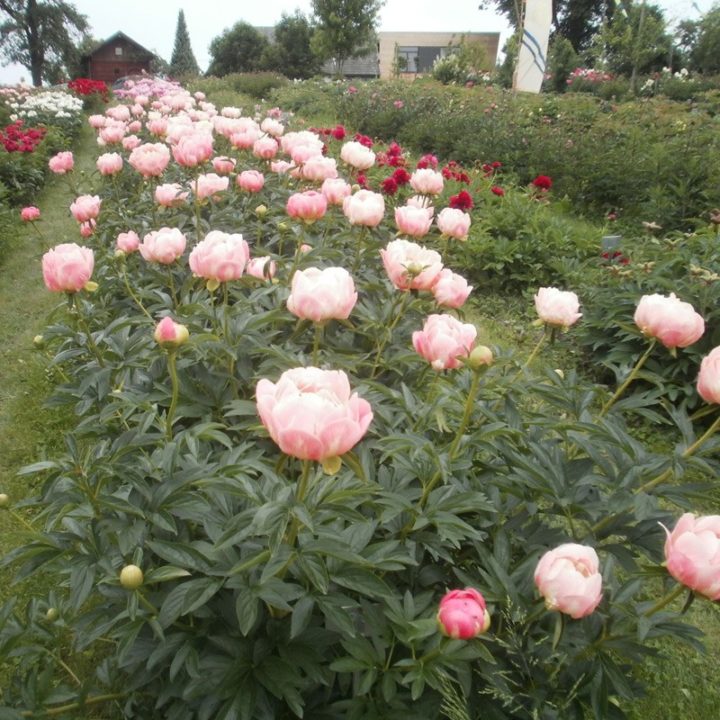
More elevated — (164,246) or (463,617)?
(164,246)

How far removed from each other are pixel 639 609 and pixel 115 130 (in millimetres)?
3377

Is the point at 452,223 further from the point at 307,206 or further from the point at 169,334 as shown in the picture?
the point at 169,334

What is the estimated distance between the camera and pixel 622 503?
1178 millimetres

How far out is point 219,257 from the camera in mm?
1383

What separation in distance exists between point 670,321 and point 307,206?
1.08 m

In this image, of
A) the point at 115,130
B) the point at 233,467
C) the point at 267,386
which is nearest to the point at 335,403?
the point at 267,386

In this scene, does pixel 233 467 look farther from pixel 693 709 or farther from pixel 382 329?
pixel 693 709

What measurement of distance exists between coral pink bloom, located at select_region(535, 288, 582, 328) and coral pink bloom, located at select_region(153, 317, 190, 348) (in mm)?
915

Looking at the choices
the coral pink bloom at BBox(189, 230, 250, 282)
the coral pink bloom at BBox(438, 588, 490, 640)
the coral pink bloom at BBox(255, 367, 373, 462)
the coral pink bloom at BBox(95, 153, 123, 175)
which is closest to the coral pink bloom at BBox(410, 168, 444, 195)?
the coral pink bloom at BBox(189, 230, 250, 282)

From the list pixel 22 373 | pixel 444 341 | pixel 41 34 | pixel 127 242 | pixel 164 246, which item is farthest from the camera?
pixel 41 34

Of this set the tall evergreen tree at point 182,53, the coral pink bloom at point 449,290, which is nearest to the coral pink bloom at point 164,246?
the coral pink bloom at point 449,290

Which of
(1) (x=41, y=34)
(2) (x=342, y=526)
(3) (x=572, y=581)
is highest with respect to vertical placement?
(1) (x=41, y=34)

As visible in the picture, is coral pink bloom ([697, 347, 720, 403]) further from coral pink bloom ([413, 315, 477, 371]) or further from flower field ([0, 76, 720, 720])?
coral pink bloom ([413, 315, 477, 371])

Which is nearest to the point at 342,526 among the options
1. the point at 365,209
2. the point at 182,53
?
the point at 365,209
